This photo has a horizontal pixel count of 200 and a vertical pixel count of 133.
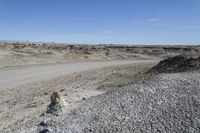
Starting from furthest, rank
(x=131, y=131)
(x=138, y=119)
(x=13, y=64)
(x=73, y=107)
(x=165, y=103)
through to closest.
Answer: (x=13, y=64) < (x=73, y=107) < (x=165, y=103) < (x=138, y=119) < (x=131, y=131)

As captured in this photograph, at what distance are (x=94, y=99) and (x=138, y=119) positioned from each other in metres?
3.08

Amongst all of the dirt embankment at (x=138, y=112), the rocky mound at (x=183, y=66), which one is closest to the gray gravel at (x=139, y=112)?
the dirt embankment at (x=138, y=112)

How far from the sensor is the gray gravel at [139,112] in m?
9.78

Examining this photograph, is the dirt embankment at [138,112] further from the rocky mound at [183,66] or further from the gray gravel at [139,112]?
the rocky mound at [183,66]

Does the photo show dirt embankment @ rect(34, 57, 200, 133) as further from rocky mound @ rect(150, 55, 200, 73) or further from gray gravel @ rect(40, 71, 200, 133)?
rocky mound @ rect(150, 55, 200, 73)

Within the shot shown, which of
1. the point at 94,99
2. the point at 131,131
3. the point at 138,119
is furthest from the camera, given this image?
the point at 94,99

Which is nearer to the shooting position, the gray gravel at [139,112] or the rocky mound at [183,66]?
the gray gravel at [139,112]

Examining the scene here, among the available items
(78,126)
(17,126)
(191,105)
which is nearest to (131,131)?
(78,126)

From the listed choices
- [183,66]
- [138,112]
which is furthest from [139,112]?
[183,66]

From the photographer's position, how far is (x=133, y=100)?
39.2ft

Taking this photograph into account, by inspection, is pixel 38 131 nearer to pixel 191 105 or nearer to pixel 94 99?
pixel 94 99

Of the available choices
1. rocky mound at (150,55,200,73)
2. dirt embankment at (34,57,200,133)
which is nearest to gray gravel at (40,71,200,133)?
dirt embankment at (34,57,200,133)

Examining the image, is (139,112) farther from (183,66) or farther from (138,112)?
(183,66)

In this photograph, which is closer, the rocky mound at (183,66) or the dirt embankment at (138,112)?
the dirt embankment at (138,112)
